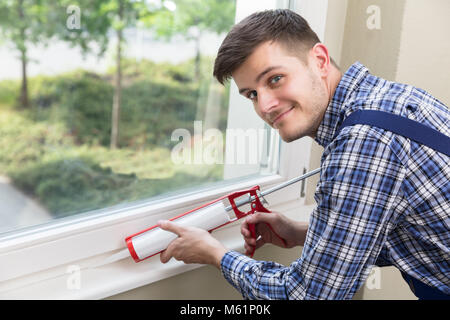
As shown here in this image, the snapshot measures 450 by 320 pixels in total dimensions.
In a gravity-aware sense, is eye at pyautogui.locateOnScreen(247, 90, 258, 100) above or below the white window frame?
above

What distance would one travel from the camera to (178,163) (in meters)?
1.28

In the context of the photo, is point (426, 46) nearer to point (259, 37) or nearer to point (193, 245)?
point (259, 37)

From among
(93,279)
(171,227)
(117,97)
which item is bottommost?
(93,279)

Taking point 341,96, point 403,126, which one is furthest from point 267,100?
point 403,126

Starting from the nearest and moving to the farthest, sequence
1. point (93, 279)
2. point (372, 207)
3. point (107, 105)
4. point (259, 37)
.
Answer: point (372, 207)
point (259, 37)
point (93, 279)
point (107, 105)

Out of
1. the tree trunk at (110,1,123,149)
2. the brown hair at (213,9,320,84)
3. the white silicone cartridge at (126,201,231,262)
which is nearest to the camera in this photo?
the brown hair at (213,9,320,84)

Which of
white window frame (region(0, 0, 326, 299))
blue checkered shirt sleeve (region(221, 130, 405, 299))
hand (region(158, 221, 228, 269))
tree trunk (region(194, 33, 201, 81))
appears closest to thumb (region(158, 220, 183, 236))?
hand (region(158, 221, 228, 269))

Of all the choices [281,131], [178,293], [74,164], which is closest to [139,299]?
[178,293]

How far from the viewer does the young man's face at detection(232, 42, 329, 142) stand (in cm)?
82

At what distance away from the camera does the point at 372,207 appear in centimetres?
70

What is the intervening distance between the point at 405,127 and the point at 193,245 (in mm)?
451

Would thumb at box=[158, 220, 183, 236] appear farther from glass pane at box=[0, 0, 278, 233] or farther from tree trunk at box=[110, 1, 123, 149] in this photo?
tree trunk at box=[110, 1, 123, 149]

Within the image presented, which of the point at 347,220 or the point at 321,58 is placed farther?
the point at 321,58

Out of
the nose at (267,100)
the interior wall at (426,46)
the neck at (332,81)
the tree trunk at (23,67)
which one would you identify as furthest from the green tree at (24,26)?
the interior wall at (426,46)
